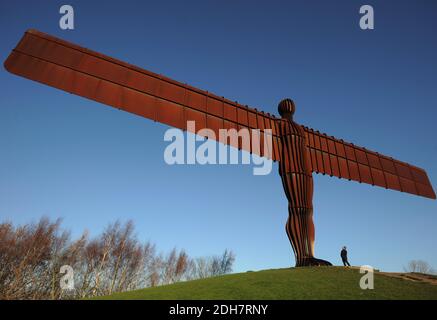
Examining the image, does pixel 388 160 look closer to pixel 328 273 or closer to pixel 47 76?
pixel 328 273

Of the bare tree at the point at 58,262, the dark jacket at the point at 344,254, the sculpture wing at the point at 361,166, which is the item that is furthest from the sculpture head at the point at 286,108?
the bare tree at the point at 58,262

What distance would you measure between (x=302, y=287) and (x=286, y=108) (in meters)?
7.78

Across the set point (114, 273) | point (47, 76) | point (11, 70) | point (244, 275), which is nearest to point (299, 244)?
point (244, 275)

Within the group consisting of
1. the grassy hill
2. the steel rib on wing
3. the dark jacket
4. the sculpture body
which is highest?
the steel rib on wing

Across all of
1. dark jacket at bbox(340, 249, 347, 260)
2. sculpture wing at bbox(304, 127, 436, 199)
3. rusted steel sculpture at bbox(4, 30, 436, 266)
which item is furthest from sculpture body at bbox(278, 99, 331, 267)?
dark jacket at bbox(340, 249, 347, 260)

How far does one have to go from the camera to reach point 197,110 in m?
12.6

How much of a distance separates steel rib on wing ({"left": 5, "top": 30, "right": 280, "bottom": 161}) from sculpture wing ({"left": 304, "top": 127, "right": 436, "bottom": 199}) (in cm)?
278

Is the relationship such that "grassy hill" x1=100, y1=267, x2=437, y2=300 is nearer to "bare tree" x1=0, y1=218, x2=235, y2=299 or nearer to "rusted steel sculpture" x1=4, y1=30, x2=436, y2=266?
"rusted steel sculpture" x1=4, y1=30, x2=436, y2=266

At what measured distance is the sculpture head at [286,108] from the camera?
47.9 ft

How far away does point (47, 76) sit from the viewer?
35.4ft

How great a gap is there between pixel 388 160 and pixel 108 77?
14.0 metres

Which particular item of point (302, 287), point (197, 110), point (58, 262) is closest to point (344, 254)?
point (302, 287)

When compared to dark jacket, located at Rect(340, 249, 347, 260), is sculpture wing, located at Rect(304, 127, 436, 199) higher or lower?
higher

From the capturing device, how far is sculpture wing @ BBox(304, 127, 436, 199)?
48.8ft
